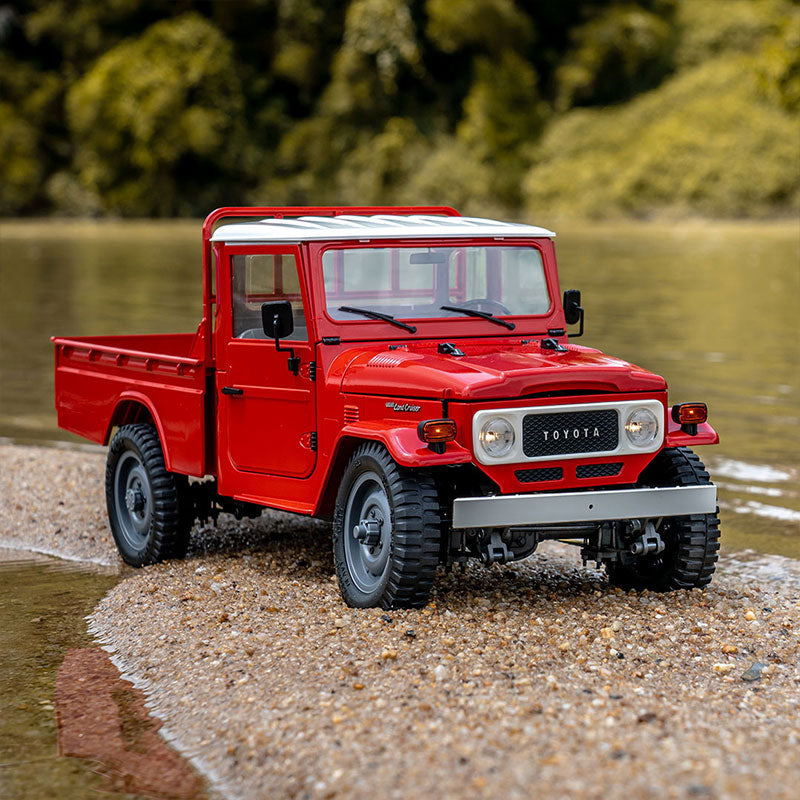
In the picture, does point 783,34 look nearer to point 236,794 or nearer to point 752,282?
point 752,282

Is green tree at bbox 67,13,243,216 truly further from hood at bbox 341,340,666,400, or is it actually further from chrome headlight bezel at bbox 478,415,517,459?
chrome headlight bezel at bbox 478,415,517,459

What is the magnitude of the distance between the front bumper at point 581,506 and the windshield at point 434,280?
1493 millimetres

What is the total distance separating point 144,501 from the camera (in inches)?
338

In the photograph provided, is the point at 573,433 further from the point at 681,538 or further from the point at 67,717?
the point at 67,717

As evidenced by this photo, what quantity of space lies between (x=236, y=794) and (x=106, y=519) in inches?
200

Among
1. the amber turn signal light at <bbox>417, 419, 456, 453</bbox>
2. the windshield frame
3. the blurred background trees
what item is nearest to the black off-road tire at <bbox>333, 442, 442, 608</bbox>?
the amber turn signal light at <bbox>417, 419, 456, 453</bbox>

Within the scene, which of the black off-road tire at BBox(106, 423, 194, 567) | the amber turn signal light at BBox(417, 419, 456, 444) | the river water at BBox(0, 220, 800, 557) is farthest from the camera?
the river water at BBox(0, 220, 800, 557)

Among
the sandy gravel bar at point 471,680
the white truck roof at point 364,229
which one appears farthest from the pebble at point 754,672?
the white truck roof at point 364,229

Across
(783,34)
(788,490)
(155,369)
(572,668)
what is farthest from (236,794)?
(783,34)

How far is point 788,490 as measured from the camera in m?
11.4

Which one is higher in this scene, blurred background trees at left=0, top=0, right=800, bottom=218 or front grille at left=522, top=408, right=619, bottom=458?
blurred background trees at left=0, top=0, right=800, bottom=218

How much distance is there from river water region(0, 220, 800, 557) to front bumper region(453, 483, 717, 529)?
2552 mm

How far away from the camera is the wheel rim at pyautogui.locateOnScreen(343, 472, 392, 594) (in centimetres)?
682

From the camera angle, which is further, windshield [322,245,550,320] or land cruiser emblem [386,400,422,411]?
windshield [322,245,550,320]
